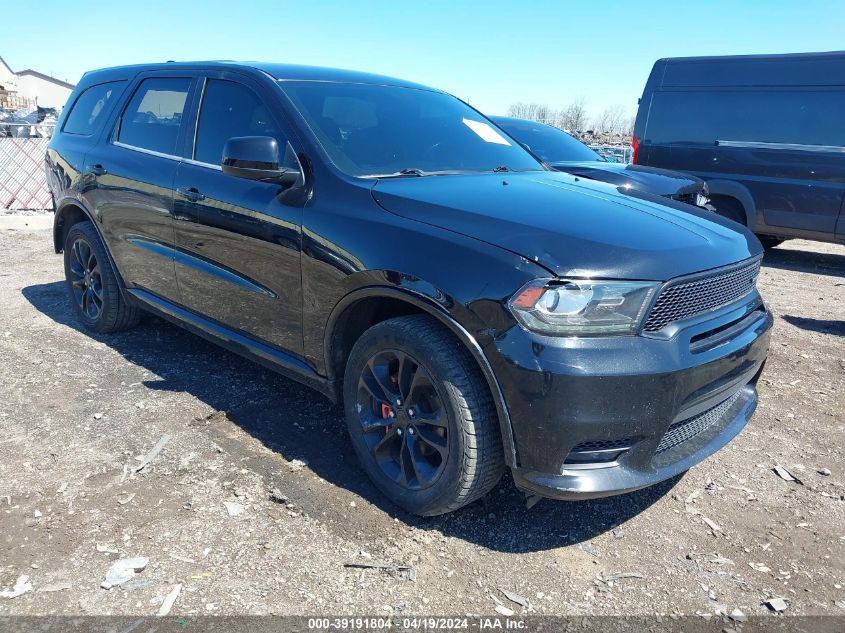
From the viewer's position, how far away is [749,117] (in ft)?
26.6

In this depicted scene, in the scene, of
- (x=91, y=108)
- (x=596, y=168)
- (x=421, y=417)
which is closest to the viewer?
(x=421, y=417)

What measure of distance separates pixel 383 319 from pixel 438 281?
1.88 ft

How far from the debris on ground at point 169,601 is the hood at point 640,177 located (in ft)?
15.5

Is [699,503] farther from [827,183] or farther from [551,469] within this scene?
[827,183]

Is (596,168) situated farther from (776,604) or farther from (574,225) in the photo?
(776,604)

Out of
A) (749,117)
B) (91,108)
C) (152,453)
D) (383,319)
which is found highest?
(749,117)

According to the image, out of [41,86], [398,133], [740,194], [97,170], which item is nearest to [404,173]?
[398,133]

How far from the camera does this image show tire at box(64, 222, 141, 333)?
4680 millimetres

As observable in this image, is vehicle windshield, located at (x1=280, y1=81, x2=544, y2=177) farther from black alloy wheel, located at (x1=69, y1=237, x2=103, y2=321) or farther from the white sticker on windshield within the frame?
black alloy wheel, located at (x1=69, y1=237, x2=103, y2=321)

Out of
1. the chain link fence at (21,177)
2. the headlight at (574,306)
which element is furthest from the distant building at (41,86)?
the headlight at (574,306)

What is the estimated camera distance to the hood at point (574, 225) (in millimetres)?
2352

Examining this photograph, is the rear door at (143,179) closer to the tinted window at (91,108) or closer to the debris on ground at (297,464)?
the tinted window at (91,108)

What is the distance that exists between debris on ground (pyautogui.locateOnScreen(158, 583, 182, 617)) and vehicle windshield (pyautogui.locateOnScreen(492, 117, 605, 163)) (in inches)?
247

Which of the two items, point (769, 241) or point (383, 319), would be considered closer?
point (383, 319)
